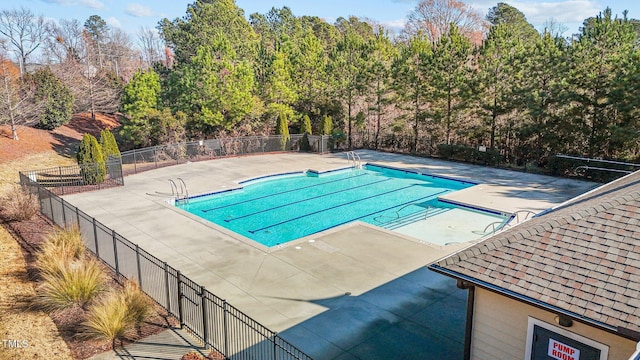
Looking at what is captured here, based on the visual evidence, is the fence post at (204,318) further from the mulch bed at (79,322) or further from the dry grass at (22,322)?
the dry grass at (22,322)

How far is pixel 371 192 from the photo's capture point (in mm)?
20609

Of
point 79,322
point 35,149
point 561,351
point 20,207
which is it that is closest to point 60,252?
point 79,322

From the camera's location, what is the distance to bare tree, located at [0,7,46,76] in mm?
34438

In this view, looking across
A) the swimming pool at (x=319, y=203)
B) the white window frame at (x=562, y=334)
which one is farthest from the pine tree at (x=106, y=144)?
the white window frame at (x=562, y=334)

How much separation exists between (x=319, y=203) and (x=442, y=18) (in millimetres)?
46612

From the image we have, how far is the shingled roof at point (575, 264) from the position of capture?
493 cm

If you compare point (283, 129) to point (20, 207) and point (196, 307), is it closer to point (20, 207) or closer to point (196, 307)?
point (20, 207)

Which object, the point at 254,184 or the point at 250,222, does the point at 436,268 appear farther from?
the point at 254,184

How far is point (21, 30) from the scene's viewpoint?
35344 millimetres

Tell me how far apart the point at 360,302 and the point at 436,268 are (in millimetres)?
3360

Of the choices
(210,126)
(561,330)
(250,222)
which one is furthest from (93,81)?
(561,330)

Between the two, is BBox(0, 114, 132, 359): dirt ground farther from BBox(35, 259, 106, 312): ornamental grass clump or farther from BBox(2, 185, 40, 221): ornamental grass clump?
BBox(2, 185, 40, 221): ornamental grass clump

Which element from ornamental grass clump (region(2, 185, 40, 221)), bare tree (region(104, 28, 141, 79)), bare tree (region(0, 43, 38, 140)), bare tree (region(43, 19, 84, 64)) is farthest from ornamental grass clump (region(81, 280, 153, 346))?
bare tree (region(43, 19, 84, 64))

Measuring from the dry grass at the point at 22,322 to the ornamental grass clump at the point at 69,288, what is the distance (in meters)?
0.29
